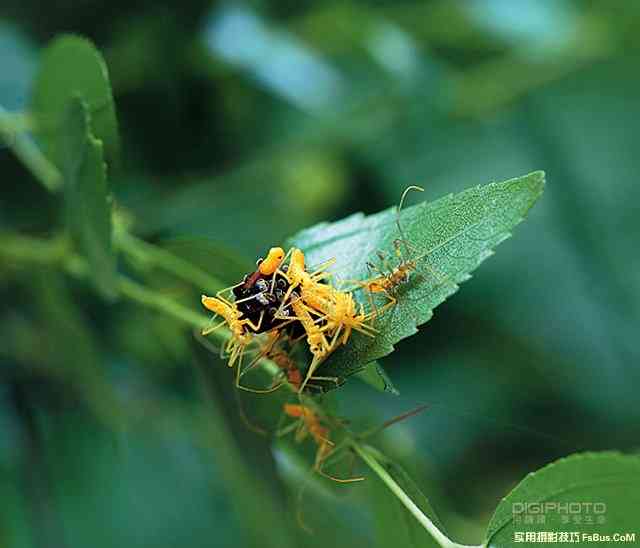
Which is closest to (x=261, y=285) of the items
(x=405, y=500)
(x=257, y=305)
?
(x=257, y=305)

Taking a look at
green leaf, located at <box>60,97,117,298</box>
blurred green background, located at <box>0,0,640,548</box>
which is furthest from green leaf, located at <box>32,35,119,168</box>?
blurred green background, located at <box>0,0,640,548</box>

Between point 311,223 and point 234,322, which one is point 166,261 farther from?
point 311,223

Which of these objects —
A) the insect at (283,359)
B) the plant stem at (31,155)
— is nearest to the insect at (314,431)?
the insect at (283,359)

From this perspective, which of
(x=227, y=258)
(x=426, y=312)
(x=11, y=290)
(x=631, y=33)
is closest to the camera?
(x=426, y=312)

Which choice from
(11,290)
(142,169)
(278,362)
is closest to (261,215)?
(142,169)

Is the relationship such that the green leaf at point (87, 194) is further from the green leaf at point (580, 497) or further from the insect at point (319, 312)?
the green leaf at point (580, 497)

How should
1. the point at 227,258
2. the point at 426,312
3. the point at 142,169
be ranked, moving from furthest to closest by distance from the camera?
the point at 142,169 → the point at 227,258 → the point at 426,312

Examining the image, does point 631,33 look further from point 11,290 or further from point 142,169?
point 11,290

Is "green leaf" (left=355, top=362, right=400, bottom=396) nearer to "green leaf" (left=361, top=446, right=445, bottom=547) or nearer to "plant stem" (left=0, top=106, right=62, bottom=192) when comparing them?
"green leaf" (left=361, top=446, right=445, bottom=547)
